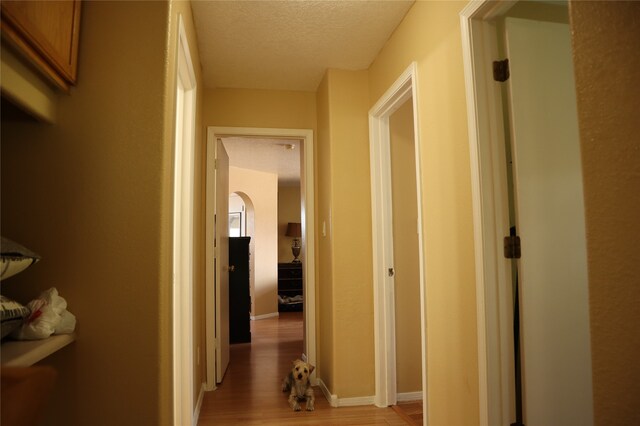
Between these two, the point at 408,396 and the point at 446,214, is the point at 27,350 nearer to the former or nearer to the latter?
the point at 446,214

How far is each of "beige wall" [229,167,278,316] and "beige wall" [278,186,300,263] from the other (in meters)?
1.19

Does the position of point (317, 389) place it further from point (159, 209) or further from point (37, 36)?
point (37, 36)

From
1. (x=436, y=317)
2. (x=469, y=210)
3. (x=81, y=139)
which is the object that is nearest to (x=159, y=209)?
(x=81, y=139)

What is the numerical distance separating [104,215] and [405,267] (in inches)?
85.6

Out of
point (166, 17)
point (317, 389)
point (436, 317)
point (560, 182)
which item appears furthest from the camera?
point (317, 389)

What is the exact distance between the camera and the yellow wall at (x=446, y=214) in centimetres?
167

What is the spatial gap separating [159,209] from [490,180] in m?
1.25

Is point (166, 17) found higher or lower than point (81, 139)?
higher

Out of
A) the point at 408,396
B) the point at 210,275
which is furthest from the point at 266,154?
the point at 408,396

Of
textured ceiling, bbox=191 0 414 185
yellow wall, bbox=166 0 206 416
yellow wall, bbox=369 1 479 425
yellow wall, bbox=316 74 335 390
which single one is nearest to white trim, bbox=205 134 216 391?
yellow wall, bbox=166 0 206 416

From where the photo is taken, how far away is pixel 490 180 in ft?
5.11

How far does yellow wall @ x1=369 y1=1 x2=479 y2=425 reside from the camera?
1.67 m

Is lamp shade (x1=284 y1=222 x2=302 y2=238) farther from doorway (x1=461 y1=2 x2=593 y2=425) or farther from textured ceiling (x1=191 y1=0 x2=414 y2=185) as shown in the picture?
doorway (x1=461 y1=2 x2=593 y2=425)

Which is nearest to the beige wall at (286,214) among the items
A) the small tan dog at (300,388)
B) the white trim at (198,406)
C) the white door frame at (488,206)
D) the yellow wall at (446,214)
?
the white trim at (198,406)
